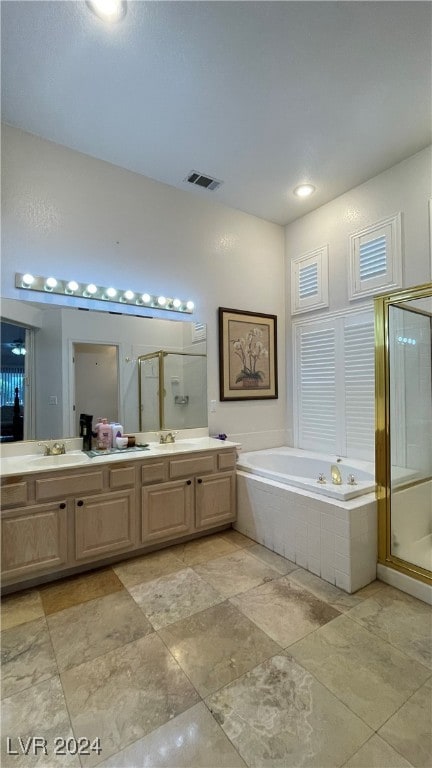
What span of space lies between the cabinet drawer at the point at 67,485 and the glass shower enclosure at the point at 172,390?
0.75 meters

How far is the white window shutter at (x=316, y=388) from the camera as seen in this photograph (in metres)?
3.38

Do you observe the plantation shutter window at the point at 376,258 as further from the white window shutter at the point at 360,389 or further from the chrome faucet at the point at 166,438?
the chrome faucet at the point at 166,438

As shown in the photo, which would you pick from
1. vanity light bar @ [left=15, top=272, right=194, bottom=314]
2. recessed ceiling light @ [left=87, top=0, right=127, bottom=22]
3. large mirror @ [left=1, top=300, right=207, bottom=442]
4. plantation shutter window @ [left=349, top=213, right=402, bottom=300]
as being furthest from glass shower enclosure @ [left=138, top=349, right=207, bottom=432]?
recessed ceiling light @ [left=87, top=0, right=127, bottom=22]

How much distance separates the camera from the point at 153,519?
2.51 m

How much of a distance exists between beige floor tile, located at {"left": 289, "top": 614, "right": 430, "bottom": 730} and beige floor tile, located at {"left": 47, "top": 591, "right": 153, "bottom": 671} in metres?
0.87

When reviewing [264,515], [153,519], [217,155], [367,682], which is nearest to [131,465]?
[153,519]

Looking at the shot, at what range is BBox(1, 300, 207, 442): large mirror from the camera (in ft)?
7.88

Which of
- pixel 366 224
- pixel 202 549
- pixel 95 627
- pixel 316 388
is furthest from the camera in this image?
pixel 316 388

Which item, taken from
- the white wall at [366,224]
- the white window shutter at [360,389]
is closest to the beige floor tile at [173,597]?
the white window shutter at [360,389]

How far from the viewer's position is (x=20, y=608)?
6.42 ft

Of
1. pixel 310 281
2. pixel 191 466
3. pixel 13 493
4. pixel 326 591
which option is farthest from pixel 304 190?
pixel 13 493

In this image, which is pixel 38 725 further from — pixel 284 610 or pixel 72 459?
pixel 72 459

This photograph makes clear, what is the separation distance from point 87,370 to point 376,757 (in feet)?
8.67

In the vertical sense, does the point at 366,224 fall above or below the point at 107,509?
A: above
